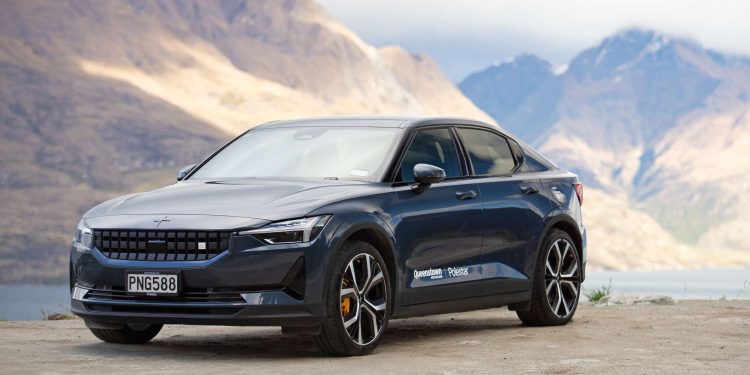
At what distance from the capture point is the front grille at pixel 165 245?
739 centimetres

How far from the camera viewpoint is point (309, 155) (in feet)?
28.8

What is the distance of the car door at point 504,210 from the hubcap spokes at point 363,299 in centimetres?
142

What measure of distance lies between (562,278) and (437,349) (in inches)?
88.9

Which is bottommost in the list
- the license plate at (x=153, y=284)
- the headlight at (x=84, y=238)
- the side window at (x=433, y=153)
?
the license plate at (x=153, y=284)

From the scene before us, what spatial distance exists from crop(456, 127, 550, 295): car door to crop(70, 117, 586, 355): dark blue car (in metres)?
0.02

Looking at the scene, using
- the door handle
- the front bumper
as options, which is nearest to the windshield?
the door handle

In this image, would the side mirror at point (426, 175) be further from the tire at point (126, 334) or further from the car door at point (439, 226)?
the tire at point (126, 334)

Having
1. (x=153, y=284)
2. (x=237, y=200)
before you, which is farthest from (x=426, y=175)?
(x=153, y=284)

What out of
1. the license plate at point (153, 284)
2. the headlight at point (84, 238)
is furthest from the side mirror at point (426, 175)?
the headlight at point (84, 238)

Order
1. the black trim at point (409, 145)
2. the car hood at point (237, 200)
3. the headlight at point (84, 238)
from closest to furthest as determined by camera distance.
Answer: the car hood at point (237, 200) → the headlight at point (84, 238) → the black trim at point (409, 145)

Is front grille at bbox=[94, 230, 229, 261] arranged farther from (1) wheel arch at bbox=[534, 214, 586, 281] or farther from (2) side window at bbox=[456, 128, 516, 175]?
(1) wheel arch at bbox=[534, 214, 586, 281]

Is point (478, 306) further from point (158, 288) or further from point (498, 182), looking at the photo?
point (158, 288)

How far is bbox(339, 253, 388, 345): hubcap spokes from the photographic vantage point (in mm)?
7762

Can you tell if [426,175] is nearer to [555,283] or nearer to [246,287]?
[246,287]
